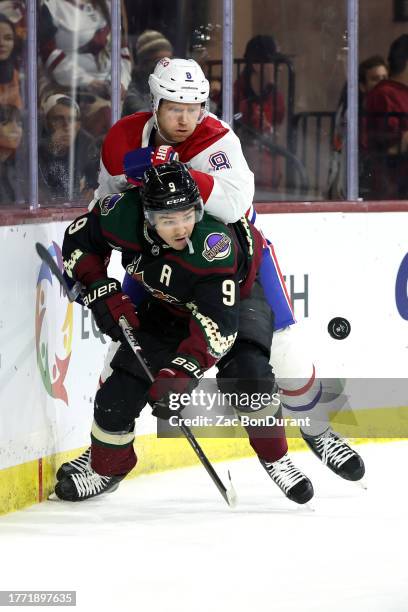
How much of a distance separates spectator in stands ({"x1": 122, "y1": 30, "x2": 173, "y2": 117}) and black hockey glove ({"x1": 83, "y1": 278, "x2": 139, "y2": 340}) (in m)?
1.13

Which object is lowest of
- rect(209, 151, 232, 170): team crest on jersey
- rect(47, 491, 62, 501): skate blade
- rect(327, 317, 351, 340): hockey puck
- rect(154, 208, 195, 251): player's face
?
rect(47, 491, 62, 501): skate blade

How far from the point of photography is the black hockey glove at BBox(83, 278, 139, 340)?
163 inches

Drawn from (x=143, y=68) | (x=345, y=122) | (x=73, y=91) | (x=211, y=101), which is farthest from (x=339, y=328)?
(x=73, y=91)

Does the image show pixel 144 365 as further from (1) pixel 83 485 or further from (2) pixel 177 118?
(2) pixel 177 118

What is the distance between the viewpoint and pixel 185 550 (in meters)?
3.83

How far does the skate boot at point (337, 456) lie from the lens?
458cm

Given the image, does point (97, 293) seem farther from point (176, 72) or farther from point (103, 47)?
point (103, 47)

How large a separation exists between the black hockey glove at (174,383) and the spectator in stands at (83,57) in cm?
119

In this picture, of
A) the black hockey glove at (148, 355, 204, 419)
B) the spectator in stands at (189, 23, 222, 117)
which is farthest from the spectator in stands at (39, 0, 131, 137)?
the black hockey glove at (148, 355, 204, 419)

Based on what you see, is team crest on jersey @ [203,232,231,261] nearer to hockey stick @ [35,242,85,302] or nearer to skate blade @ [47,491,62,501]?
hockey stick @ [35,242,85,302]

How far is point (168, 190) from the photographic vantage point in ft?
12.8

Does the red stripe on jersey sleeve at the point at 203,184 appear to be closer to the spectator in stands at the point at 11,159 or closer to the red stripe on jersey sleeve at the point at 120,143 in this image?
the red stripe on jersey sleeve at the point at 120,143

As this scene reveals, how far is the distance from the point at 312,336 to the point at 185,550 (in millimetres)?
1714

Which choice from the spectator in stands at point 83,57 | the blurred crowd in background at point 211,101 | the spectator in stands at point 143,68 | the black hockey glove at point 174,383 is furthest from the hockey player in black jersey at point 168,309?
the spectator in stands at point 143,68
